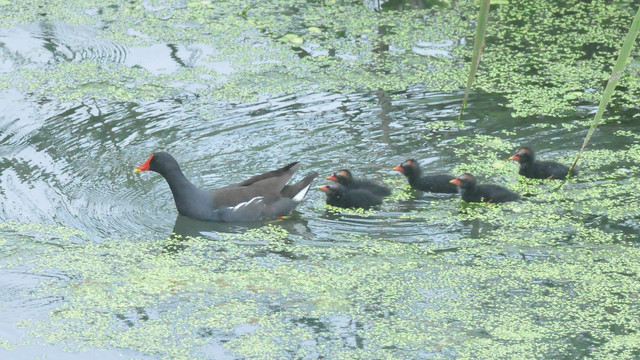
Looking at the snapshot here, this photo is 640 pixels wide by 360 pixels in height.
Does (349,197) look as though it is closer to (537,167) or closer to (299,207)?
(299,207)

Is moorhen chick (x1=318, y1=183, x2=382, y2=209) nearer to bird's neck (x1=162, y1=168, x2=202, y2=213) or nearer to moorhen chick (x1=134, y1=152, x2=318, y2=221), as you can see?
moorhen chick (x1=134, y1=152, x2=318, y2=221)

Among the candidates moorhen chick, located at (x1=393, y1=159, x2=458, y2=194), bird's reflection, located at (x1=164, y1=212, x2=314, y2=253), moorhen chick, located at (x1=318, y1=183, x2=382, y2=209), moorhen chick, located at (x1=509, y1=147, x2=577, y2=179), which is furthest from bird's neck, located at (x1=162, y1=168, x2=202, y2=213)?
moorhen chick, located at (x1=509, y1=147, x2=577, y2=179)

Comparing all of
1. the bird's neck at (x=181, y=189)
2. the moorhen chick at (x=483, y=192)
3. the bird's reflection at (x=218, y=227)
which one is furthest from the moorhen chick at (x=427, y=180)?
the bird's neck at (x=181, y=189)

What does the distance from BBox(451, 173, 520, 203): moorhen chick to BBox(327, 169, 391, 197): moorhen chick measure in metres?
0.57

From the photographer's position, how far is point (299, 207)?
23.5 ft

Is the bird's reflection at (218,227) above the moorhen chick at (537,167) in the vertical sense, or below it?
below

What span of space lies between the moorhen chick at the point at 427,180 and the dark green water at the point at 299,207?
9cm

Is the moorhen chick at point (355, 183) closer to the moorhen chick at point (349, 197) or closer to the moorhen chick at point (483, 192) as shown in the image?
the moorhen chick at point (349, 197)

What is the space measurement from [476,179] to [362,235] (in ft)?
4.46

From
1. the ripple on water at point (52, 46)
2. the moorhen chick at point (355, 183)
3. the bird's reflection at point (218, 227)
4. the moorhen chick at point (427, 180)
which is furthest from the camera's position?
the ripple on water at point (52, 46)

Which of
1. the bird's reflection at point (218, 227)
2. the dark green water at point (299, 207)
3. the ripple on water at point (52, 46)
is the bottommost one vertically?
the bird's reflection at point (218, 227)

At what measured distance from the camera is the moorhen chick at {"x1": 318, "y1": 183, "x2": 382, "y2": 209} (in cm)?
681

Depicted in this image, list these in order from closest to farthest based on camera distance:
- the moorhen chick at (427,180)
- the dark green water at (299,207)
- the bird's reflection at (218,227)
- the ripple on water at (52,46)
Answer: the dark green water at (299,207) < the bird's reflection at (218,227) < the moorhen chick at (427,180) < the ripple on water at (52,46)

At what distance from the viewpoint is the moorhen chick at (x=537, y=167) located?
23.6 feet
